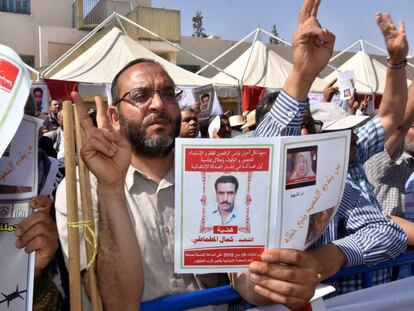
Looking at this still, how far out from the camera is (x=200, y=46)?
2212 cm

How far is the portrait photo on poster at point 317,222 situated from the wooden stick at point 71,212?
73 cm

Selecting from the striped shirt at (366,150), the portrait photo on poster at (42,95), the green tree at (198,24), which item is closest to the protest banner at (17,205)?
the striped shirt at (366,150)

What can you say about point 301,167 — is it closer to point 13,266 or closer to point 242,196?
point 242,196

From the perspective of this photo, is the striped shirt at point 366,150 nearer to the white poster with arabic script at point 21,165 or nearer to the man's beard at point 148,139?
the man's beard at point 148,139

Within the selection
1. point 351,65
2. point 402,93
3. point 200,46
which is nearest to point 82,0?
point 200,46

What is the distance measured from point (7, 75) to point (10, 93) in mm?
44

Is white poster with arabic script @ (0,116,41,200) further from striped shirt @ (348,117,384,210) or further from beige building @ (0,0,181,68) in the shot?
beige building @ (0,0,181,68)

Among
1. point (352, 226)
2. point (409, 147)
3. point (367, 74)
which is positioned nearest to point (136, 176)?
point (352, 226)

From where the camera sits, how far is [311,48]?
1.76m

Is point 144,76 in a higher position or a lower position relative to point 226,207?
higher

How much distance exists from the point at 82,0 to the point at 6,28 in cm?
400

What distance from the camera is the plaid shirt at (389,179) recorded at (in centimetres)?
Answer: 285

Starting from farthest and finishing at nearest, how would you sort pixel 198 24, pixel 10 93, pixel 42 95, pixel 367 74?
pixel 198 24 → pixel 367 74 → pixel 42 95 → pixel 10 93

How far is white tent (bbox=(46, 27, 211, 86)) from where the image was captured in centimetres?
767
